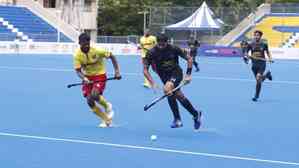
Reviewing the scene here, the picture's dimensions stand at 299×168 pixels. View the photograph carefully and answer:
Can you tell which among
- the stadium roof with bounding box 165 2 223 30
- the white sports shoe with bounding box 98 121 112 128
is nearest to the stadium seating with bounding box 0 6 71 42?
the stadium roof with bounding box 165 2 223 30

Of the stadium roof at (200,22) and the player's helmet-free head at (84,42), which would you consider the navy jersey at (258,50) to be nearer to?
the player's helmet-free head at (84,42)

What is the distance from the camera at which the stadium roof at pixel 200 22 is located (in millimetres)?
57819

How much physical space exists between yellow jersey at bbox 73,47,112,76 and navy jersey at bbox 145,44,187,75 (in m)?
0.79

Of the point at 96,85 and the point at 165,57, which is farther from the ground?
the point at 165,57

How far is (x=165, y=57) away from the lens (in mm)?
12102

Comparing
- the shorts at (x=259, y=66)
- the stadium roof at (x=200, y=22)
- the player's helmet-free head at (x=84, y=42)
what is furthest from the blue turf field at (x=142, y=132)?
the stadium roof at (x=200, y=22)

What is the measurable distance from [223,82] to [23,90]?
26.7 feet

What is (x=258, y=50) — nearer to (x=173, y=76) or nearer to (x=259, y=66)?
(x=259, y=66)

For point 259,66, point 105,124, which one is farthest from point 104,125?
point 259,66

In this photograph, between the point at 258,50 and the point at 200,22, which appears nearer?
the point at 258,50

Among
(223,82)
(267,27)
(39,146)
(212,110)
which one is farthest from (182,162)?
(267,27)

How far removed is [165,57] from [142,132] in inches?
50.5

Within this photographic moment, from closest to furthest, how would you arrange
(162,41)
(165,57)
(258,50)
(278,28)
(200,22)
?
(162,41) < (165,57) < (258,50) < (200,22) < (278,28)

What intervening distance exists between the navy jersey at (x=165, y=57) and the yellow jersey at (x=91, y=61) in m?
0.79
